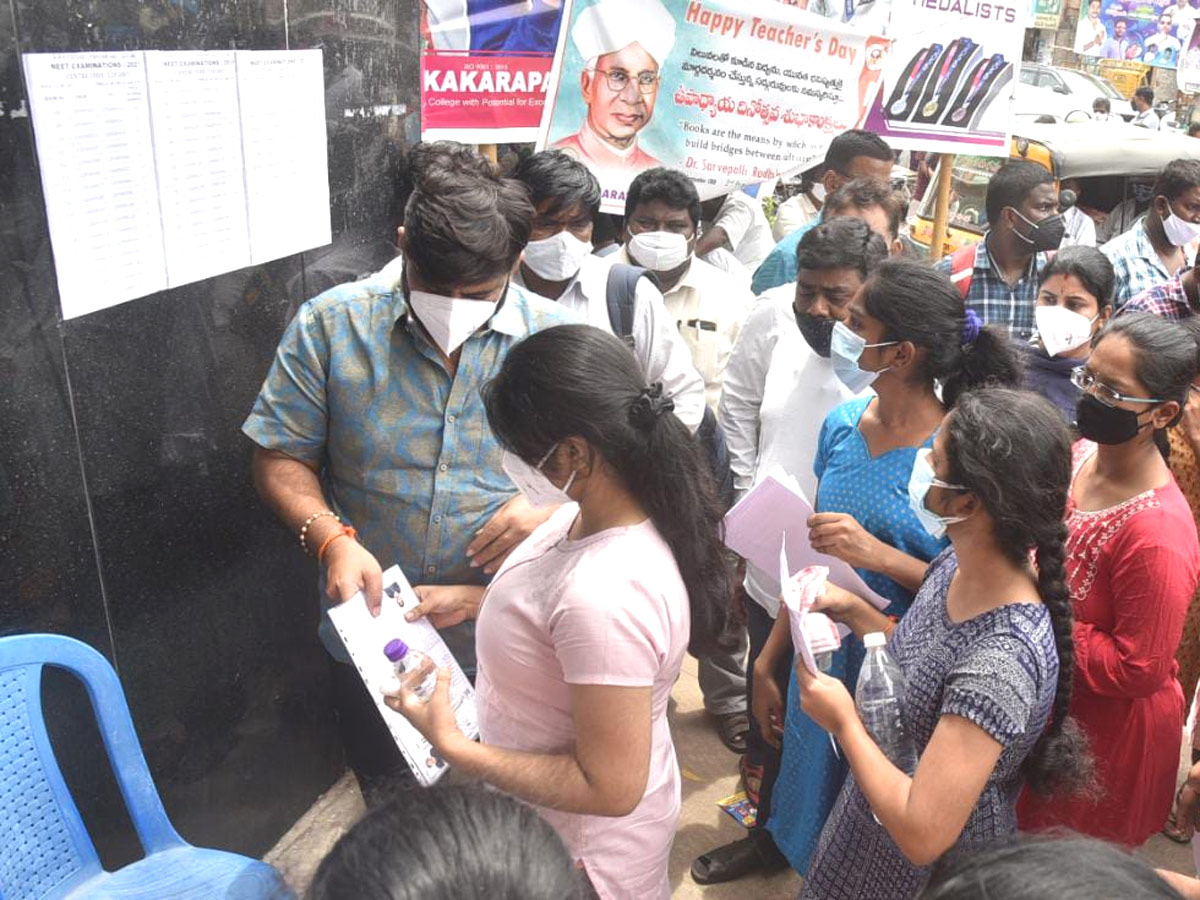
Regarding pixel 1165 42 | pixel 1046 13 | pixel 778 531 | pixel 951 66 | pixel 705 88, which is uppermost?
pixel 1046 13

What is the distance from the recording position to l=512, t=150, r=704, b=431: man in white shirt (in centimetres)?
331

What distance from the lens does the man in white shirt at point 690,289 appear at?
13.0 ft

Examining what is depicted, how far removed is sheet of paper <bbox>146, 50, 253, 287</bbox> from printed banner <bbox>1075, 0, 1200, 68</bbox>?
15.3 metres

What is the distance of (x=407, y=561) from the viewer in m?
2.37

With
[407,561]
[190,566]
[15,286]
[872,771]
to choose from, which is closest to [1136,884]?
[872,771]

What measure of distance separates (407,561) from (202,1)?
4.34ft

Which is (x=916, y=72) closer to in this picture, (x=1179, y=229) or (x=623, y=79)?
(x=1179, y=229)

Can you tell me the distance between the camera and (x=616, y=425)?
1696 millimetres

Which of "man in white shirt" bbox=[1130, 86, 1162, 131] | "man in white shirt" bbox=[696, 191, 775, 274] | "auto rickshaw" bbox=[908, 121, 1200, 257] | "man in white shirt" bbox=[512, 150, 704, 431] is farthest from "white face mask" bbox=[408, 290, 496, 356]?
"man in white shirt" bbox=[1130, 86, 1162, 131]

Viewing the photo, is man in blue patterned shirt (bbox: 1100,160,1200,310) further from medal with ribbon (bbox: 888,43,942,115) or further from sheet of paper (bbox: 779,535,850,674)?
sheet of paper (bbox: 779,535,850,674)

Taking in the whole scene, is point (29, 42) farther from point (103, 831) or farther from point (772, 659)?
point (772, 659)

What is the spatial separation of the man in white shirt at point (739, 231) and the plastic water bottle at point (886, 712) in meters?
3.23

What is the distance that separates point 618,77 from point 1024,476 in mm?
3061

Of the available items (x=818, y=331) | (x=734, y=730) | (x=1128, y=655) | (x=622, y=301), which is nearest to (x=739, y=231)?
(x=622, y=301)
